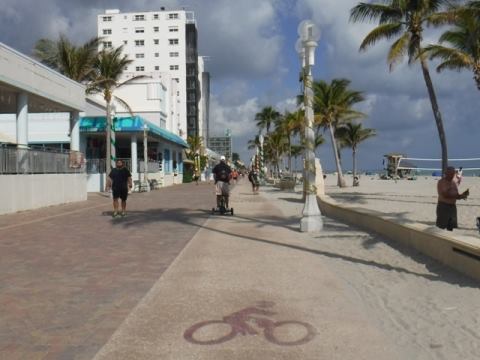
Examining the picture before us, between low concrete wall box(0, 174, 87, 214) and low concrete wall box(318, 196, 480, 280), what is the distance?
10818 millimetres

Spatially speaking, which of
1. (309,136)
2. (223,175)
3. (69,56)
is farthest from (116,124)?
(309,136)

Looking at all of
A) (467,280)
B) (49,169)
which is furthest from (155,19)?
(467,280)

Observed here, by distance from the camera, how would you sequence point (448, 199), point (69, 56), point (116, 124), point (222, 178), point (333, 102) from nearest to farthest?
point (448, 199) → point (222, 178) → point (69, 56) → point (116, 124) → point (333, 102)

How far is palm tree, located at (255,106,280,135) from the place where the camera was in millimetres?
75312

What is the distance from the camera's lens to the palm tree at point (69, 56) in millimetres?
30531

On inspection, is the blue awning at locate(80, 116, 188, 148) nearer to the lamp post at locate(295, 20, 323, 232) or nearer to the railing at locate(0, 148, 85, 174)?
the railing at locate(0, 148, 85, 174)

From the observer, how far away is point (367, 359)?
4043 millimetres

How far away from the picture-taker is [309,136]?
12.2 meters

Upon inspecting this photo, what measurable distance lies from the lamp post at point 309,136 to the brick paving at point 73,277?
2698 mm

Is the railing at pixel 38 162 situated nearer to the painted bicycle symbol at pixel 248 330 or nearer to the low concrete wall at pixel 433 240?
the low concrete wall at pixel 433 240

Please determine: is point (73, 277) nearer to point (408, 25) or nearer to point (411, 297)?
point (411, 297)


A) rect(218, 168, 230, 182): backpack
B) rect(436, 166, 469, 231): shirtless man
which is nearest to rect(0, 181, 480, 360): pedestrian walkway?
rect(436, 166, 469, 231): shirtless man

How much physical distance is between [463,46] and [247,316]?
1777 centimetres

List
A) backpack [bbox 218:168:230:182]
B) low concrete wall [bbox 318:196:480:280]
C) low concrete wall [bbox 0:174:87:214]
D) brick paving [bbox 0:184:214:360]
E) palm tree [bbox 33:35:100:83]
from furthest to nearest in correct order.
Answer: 1. palm tree [bbox 33:35:100:83]
2. low concrete wall [bbox 0:174:87:214]
3. backpack [bbox 218:168:230:182]
4. low concrete wall [bbox 318:196:480:280]
5. brick paving [bbox 0:184:214:360]
